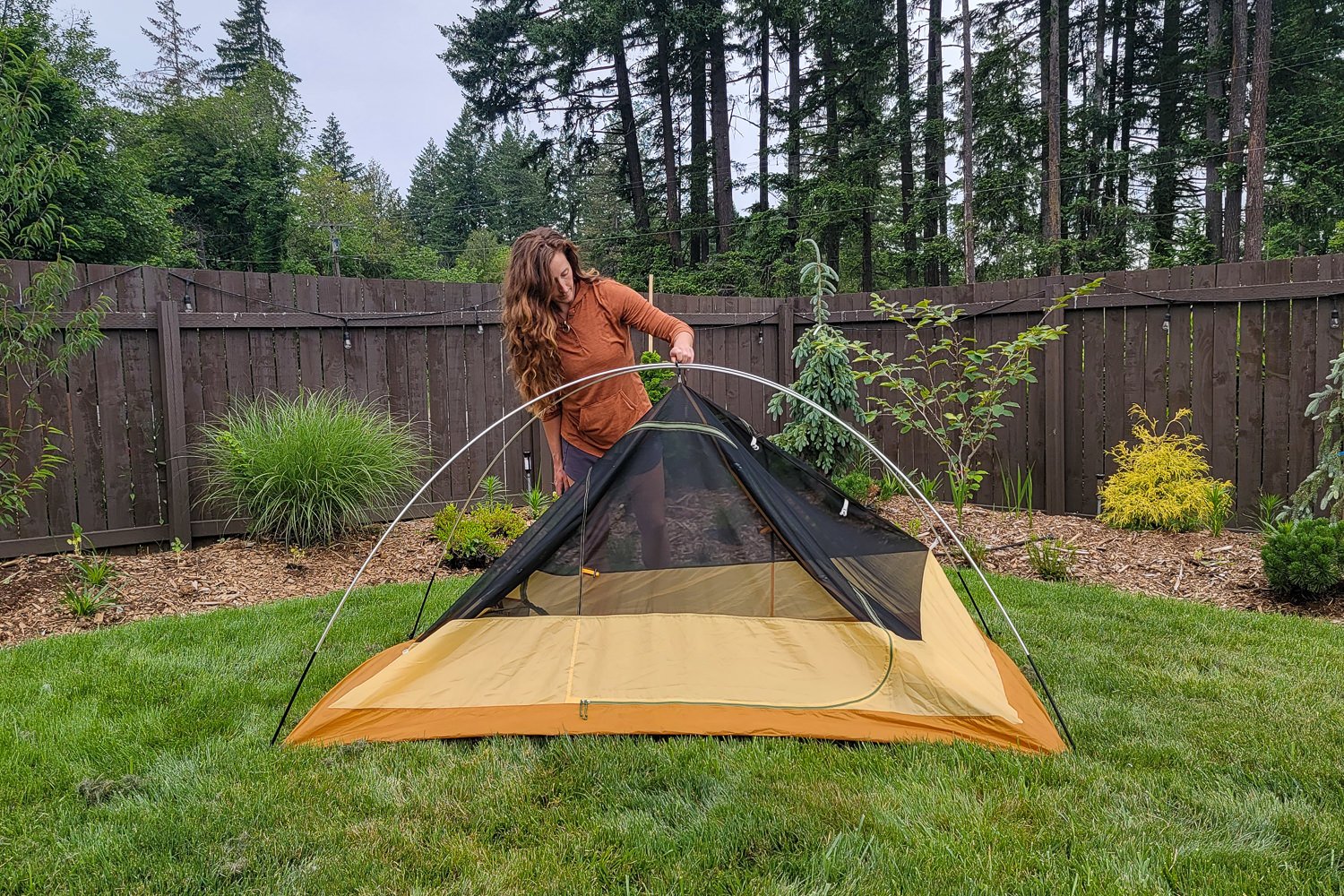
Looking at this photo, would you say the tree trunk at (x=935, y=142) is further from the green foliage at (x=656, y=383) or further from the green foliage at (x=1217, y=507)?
the green foliage at (x=1217, y=507)

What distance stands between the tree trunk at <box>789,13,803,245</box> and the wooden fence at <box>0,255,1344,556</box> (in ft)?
34.1

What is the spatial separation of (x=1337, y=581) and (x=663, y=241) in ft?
48.5

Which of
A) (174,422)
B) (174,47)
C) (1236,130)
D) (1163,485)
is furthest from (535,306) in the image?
(174,47)

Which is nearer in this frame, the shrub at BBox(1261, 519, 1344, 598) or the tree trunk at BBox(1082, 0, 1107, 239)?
the shrub at BBox(1261, 519, 1344, 598)

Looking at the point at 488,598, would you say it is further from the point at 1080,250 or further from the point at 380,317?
the point at 1080,250

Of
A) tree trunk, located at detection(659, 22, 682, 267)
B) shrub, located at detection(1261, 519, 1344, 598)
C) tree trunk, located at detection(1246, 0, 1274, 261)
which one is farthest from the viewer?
tree trunk, located at detection(659, 22, 682, 267)

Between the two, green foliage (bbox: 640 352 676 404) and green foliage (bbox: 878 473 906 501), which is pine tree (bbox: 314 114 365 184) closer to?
green foliage (bbox: 640 352 676 404)

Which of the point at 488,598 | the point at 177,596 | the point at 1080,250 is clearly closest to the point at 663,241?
the point at 1080,250

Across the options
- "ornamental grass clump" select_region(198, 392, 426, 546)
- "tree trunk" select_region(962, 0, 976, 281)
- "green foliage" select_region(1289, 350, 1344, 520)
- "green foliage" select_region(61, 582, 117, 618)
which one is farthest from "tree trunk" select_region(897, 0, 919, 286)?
"green foliage" select_region(61, 582, 117, 618)

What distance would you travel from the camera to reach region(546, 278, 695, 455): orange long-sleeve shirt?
262 cm

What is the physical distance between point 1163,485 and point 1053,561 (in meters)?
1.25

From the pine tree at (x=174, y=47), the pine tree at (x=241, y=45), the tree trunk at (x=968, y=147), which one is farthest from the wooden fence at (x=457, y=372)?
the pine tree at (x=241, y=45)

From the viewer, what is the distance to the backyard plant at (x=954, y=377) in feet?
15.7

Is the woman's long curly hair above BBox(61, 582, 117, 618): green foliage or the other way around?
above
